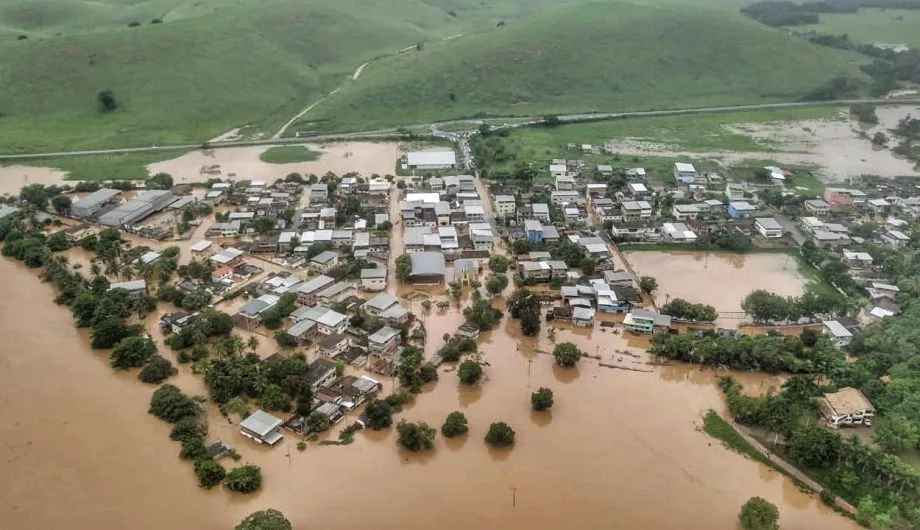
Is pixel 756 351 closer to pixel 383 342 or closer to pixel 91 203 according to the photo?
pixel 383 342

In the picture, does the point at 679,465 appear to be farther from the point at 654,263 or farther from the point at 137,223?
the point at 137,223

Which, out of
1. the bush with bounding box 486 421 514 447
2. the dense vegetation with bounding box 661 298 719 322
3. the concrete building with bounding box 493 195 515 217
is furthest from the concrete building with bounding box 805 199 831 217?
the bush with bounding box 486 421 514 447

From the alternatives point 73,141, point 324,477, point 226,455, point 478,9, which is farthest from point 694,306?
point 478,9

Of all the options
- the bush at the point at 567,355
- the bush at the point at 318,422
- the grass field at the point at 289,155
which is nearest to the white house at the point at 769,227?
the bush at the point at 567,355

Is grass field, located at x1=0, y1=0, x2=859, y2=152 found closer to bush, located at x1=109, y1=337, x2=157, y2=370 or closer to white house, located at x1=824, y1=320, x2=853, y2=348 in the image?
bush, located at x1=109, y1=337, x2=157, y2=370

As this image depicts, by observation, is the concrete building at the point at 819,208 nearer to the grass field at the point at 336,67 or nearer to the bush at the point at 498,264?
the bush at the point at 498,264
